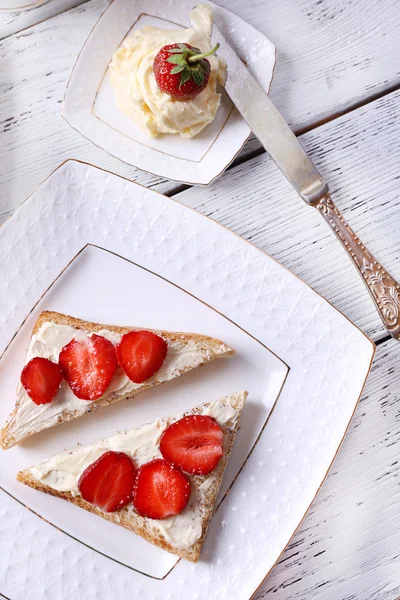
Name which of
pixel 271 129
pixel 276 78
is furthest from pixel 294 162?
pixel 276 78

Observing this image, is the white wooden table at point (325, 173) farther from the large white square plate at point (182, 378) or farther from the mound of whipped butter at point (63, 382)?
the mound of whipped butter at point (63, 382)

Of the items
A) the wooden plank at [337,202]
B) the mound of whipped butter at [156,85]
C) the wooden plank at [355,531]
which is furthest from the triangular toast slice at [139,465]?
the mound of whipped butter at [156,85]

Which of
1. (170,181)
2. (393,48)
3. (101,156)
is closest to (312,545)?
(170,181)

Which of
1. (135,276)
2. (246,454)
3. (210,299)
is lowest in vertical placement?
(246,454)

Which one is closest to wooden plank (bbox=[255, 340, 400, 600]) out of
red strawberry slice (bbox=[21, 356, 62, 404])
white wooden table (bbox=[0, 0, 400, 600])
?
white wooden table (bbox=[0, 0, 400, 600])

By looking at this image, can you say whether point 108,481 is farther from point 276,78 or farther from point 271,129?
point 276,78

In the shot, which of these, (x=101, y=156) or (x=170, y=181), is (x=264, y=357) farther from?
(x=101, y=156)
